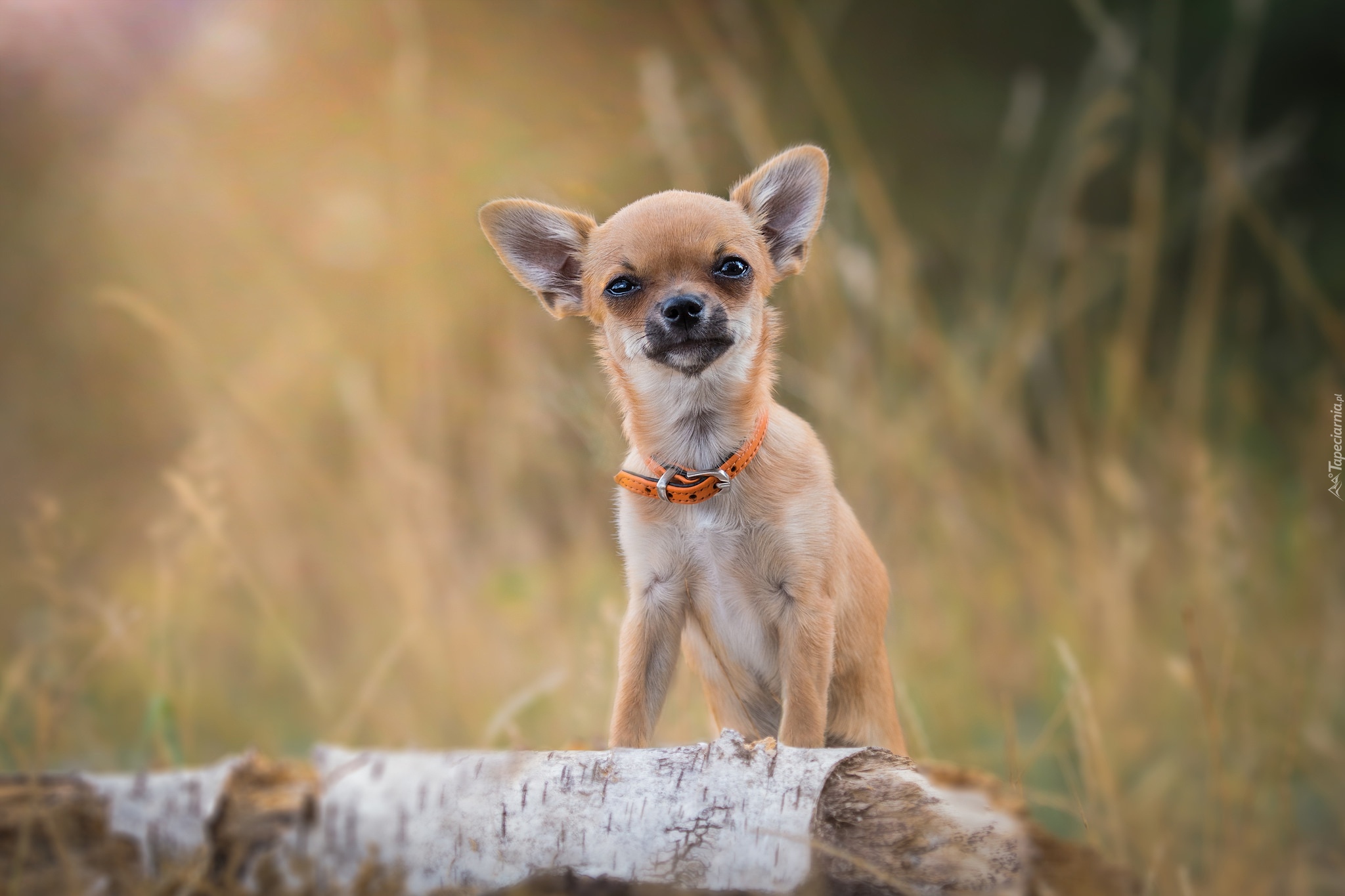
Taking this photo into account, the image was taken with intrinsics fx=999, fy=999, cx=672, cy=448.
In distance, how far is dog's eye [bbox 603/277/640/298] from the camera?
2383mm

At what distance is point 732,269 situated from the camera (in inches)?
93.0

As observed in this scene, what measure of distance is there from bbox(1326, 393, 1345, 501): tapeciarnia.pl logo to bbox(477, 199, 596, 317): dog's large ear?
3.14 meters

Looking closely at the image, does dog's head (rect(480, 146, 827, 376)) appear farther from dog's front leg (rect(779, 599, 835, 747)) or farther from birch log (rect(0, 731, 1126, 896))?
birch log (rect(0, 731, 1126, 896))

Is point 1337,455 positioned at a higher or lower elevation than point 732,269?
higher

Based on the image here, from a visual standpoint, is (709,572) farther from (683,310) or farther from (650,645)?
(683,310)

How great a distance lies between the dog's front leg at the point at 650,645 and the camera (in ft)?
7.52

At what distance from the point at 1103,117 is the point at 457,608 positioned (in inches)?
128

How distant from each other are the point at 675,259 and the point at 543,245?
49 cm

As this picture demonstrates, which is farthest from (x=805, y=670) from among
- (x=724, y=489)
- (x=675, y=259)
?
(x=675, y=259)

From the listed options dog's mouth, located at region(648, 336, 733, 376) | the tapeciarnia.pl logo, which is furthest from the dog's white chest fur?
the tapeciarnia.pl logo

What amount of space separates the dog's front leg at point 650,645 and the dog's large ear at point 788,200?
0.93 m

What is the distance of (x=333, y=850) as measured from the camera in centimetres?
165

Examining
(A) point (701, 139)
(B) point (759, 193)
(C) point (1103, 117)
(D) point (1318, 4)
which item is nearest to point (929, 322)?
(C) point (1103, 117)

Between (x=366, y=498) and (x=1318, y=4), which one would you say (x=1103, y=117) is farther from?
(x=366, y=498)
